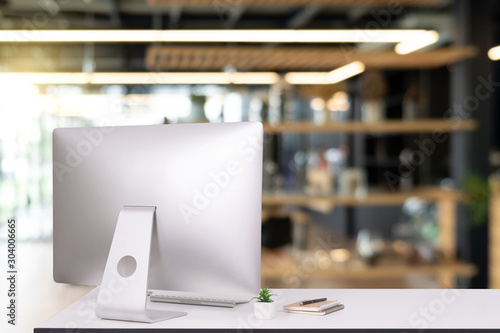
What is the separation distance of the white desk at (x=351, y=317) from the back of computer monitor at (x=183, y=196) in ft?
0.34

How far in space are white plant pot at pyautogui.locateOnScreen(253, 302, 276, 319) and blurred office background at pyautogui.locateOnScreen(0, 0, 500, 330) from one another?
0.77 metres

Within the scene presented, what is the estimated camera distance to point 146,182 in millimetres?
1683

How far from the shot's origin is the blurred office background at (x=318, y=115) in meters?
4.29

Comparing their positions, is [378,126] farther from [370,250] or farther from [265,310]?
[265,310]

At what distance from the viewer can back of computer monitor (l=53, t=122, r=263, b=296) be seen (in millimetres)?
1620

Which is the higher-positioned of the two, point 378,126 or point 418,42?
point 418,42

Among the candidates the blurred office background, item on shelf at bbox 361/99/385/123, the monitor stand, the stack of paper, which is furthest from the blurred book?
item on shelf at bbox 361/99/385/123

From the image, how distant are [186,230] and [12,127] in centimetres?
650

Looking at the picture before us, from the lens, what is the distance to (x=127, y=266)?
1683mm

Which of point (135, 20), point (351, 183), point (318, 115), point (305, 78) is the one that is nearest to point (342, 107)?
point (135, 20)

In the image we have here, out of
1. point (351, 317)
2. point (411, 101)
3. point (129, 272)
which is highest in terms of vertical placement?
point (411, 101)

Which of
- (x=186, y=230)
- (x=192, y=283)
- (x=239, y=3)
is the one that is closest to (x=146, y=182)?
(x=186, y=230)

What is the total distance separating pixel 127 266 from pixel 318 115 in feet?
10.6
